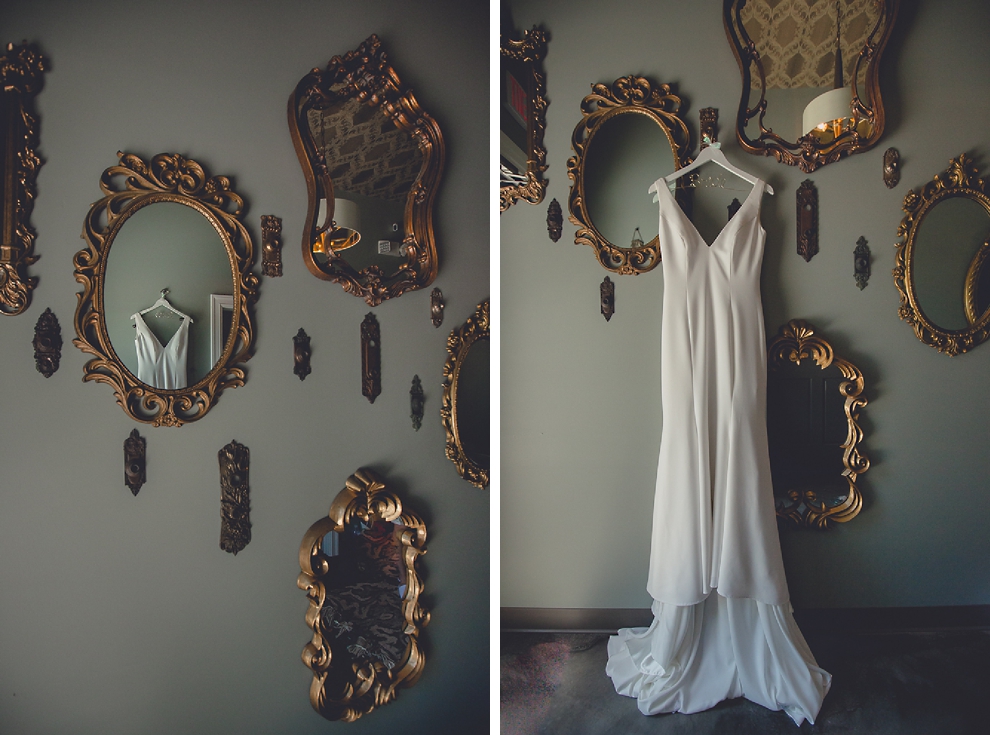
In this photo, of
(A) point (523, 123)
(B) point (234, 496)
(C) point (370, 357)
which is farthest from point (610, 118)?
(B) point (234, 496)

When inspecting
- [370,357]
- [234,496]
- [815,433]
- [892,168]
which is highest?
[892,168]

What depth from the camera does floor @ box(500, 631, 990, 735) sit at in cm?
55

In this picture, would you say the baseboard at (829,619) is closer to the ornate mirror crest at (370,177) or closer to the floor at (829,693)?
the floor at (829,693)

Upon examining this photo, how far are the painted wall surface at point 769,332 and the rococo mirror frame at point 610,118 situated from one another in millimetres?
16

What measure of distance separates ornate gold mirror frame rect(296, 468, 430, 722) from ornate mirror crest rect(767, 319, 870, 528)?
58 cm

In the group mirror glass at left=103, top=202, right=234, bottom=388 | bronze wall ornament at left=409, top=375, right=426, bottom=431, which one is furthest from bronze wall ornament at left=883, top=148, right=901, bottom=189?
mirror glass at left=103, top=202, right=234, bottom=388

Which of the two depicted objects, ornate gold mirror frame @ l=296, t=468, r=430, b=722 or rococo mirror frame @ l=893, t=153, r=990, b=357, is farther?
ornate gold mirror frame @ l=296, t=468, r=430, b=722

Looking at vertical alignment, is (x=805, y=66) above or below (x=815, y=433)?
above

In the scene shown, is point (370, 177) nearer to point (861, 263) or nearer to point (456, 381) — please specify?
point (456, 381)

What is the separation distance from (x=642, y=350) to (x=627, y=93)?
1.22 feet

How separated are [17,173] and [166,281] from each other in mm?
258

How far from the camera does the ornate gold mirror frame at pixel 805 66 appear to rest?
58 cm

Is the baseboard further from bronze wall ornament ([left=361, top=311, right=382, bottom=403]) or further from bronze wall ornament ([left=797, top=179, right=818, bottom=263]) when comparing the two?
bronze wall ornament ([left=797, top=179, right=818, bottom=263])

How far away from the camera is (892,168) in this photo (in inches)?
23.2
